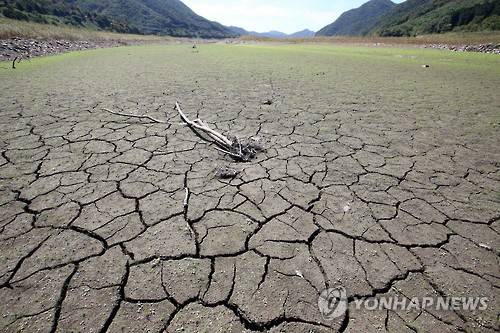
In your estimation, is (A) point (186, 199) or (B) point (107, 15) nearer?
(A) point (186, 199)

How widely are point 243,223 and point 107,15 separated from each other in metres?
118

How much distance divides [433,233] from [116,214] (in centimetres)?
232

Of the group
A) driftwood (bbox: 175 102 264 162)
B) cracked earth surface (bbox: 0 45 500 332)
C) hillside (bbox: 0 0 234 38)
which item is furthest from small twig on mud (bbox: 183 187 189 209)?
hillside (bbox: 0 0 234 38)

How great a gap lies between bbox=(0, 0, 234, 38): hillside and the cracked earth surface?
118ft

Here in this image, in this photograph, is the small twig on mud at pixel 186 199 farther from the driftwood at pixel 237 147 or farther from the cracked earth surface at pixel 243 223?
the driftwood at pixel 237 147

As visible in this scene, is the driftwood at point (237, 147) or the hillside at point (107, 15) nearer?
the driftwood at point (237, 147)

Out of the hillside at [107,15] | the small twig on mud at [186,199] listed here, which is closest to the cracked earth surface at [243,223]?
the small twig on mud at [186,199]

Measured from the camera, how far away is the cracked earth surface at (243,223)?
1301mm

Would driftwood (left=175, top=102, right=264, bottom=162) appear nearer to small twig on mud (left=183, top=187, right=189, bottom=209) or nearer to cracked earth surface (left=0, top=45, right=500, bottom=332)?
cracked earth surface (left=0, top=45, right=500, bottom=332)

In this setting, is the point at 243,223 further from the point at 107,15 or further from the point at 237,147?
the point at 107,15

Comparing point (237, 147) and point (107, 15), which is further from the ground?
point (107, 15)

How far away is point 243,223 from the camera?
191 cm

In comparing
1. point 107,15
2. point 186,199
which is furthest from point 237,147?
point 107,15

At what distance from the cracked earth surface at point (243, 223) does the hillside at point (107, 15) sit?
36029mm
